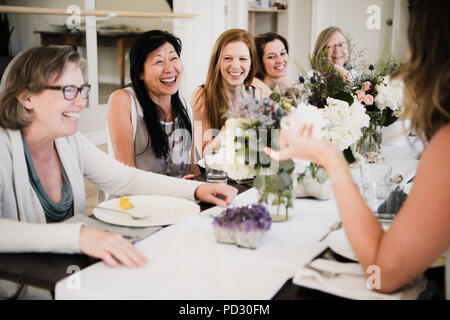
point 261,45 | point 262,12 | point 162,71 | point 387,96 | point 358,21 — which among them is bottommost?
point 387,96

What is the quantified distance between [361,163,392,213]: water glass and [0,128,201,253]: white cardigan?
0.53 meters

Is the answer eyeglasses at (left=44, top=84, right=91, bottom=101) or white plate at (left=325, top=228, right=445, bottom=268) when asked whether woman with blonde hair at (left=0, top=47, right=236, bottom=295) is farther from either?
white plate at (left=325, top=228, right=445, bottom=268)

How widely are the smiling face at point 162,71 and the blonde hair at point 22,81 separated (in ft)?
2.91

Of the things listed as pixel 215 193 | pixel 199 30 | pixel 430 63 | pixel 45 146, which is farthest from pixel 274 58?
pixel 430 63

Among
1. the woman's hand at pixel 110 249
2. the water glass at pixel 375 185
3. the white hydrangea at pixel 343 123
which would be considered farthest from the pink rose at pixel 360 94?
the woman's hand at pixel 110 249

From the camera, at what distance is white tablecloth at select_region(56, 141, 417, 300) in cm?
101

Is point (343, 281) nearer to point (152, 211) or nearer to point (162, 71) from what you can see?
point (152, 211)

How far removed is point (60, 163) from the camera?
1665 mm

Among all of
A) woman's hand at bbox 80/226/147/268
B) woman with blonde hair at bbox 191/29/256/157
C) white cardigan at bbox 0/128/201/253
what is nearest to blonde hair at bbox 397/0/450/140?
woman's hand at bbox 80/226/147/268

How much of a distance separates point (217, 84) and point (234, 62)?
16 cm

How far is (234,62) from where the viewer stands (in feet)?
9.44

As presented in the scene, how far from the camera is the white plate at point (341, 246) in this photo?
1087mm

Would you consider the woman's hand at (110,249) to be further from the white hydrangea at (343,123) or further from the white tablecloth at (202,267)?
the white hydrangea at (343,123)

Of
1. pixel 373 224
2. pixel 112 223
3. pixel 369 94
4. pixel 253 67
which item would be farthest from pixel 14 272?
pixel 253 67
